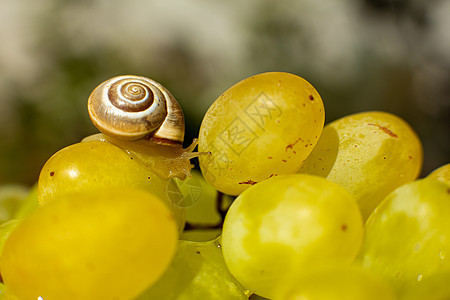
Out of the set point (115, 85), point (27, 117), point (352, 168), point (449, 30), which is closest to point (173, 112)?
point (115, 85)

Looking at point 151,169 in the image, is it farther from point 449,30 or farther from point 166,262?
point 449,30

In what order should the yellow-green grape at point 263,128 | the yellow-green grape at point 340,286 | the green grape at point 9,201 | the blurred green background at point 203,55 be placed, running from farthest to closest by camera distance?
the blurred green background at point 203,55
the green grape at point 9,201
the yellow-green grape at point 263,128
the yellow-green grape at point 340,286

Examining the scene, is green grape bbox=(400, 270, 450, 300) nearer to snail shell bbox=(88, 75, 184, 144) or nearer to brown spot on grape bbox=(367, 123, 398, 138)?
brown spot on grape bbox=(367, 123, 398, 138)

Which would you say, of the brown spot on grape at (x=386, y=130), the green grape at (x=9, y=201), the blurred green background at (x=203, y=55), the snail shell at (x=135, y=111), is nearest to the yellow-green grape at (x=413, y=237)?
the brown spot on grape at (x=386, y=130)

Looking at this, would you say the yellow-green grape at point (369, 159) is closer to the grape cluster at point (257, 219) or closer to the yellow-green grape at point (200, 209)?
the grape cluster at point (257, 219)

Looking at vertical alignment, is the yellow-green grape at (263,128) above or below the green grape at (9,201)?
above

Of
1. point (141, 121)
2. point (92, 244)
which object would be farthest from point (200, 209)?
point (92, 244)
